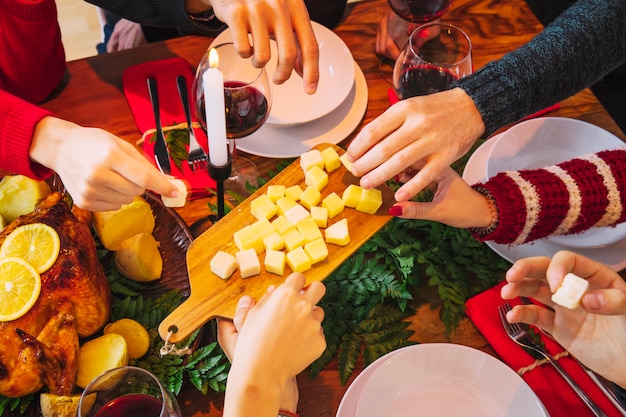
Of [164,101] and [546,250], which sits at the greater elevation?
[164,101]

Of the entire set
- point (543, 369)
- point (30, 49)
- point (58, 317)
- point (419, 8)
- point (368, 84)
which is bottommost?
point (543, 369)

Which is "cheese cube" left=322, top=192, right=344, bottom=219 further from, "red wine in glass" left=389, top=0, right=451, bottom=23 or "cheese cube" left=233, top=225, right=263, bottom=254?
"red wine in glass" left=389, top=0, right=451, bottom=23

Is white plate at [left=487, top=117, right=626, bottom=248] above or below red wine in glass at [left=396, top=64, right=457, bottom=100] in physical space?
below

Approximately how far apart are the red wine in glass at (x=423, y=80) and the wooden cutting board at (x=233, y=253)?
0.24m

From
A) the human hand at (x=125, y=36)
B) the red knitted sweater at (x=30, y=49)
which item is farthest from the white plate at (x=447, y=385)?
the human hand at (x=125, y=36)

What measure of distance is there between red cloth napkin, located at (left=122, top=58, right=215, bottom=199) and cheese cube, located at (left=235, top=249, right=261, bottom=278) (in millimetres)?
284

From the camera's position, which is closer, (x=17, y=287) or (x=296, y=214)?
(x=17, y=287)

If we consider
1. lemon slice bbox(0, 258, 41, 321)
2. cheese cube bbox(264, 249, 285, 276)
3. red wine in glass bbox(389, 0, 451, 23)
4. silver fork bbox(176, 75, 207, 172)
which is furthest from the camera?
red wine in glass bbox(389, 0, 451, 23)

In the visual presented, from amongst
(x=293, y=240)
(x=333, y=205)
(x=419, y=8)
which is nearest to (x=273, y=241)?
(x=293, y=240)

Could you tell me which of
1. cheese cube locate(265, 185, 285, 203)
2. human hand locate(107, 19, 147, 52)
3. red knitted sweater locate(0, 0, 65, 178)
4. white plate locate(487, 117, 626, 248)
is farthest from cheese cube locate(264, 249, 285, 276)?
human hand locate(107, 19, 147, 52)

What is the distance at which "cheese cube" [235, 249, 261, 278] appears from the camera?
112 cm

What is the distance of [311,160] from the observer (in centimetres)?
127

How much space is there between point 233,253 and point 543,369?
659 millimetres

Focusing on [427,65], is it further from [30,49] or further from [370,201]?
[30,49]
